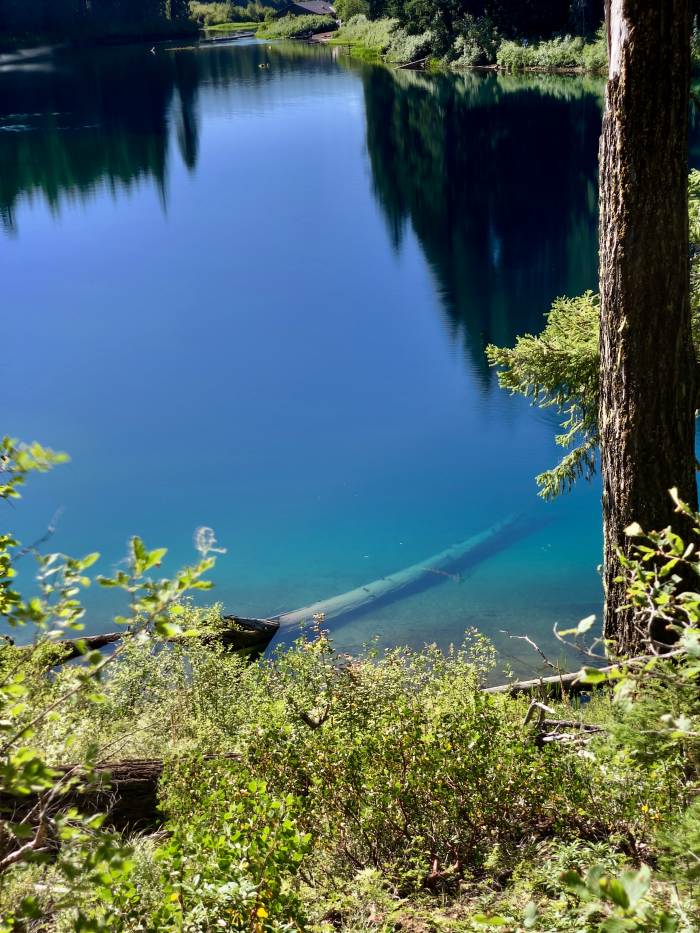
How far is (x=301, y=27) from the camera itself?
6825cm

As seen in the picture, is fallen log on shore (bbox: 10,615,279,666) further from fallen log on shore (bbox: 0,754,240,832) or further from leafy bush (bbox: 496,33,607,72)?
leafy bush (bbox: 496,33,607,72)

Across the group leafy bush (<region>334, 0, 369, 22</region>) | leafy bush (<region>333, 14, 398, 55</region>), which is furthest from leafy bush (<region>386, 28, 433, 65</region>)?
leafy bush (<region>334, 0, 369, 22</region>)

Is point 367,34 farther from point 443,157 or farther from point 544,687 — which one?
point 544,687

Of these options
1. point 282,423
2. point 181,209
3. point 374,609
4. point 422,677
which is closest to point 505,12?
point 181,209

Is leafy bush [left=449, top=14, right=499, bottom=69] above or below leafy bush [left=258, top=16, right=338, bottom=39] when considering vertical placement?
below

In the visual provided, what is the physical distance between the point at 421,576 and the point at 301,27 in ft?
222

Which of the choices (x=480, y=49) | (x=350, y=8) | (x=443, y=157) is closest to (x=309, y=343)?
(x=443, y=157)

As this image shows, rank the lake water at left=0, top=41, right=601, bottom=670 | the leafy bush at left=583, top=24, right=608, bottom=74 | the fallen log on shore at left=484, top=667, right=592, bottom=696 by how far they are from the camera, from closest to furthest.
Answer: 1. the fallen log on shore at left=484, top=667, right=592, bottom=696
2. the lake water at left=0, top=41, right=601, bottom=670
3. the leafy bush at left=583, top=24, right=608, bottom=74

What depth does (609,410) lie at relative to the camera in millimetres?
4418

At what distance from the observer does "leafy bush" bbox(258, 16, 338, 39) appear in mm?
68000

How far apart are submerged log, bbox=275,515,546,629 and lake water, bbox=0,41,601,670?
0.41 feet

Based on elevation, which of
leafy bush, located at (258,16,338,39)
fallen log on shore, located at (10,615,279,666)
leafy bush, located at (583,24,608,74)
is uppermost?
leafy bush, located at (258,16,338,39)

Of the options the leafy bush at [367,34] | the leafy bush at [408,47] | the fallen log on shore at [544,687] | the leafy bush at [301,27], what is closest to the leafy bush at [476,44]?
the leafy bush at [408,47]

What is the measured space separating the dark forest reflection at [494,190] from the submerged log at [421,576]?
4.25 m
